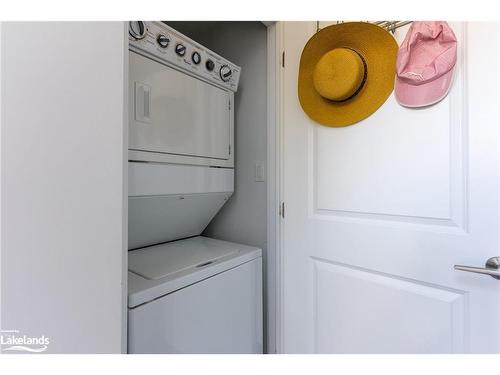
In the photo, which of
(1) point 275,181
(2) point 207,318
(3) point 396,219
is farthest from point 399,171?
(2) point 207,318

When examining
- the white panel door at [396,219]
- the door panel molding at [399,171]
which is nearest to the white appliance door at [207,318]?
the white panel door at [396,219]

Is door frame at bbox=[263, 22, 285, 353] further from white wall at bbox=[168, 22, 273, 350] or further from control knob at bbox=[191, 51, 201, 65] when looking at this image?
control knob at bbox=[191, 51, 201, 65]

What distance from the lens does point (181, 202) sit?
4.50ft

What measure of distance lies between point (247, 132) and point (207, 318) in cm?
116

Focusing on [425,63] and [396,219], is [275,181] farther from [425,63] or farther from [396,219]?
[425,63]

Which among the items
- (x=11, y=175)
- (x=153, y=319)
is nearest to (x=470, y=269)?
(x=153, y=319)

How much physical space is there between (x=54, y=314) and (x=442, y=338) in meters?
1.41

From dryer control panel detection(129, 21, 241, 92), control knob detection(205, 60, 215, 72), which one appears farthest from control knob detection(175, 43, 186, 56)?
control knob detection(205, 60, 215, 72)

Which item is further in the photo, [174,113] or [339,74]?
[174,113]

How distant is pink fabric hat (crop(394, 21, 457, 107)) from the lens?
92 cm

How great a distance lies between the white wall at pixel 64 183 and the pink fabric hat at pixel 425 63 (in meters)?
1.10
